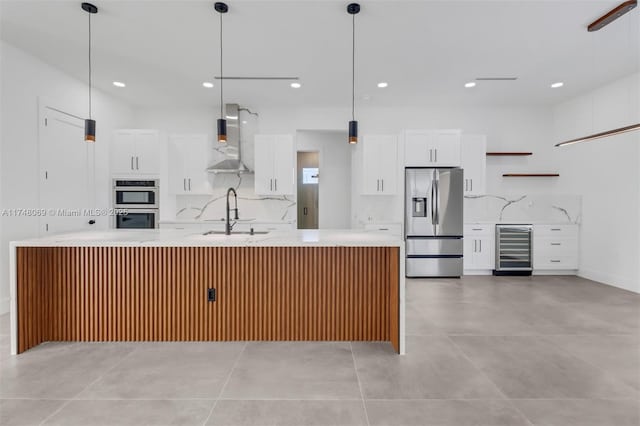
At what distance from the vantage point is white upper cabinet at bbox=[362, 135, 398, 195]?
221 inches

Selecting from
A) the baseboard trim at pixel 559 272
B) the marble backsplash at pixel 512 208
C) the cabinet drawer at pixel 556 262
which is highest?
the marble backsplash at pixel 512 208

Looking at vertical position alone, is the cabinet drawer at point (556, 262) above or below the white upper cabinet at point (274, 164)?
below

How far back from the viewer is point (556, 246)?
5492mm

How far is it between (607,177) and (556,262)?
1471mm

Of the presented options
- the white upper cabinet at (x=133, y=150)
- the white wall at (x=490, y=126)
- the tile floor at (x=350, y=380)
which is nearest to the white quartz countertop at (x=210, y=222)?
the white upper cabinet at (x=133, y=150)

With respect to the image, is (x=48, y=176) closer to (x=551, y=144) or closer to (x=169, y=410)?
(x=169, y=410)

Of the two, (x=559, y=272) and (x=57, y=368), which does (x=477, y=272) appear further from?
(x=57, y=368)

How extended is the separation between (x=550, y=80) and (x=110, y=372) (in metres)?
5.80

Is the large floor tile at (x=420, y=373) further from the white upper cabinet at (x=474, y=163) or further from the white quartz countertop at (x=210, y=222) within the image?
the white upper cabinet at (x=474, y=163)

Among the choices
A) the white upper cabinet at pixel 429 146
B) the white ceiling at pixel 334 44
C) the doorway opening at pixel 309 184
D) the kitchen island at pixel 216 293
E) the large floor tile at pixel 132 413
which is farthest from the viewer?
the doorway opening at pixel 309 184

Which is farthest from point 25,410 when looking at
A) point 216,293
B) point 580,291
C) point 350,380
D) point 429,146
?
point 580,291

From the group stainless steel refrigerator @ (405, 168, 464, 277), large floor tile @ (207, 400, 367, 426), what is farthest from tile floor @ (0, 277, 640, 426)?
stainless steel refrigerator @ (405, 168, 464, 277)

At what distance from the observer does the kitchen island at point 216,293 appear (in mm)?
2781

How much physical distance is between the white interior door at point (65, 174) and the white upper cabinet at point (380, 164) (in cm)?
407
